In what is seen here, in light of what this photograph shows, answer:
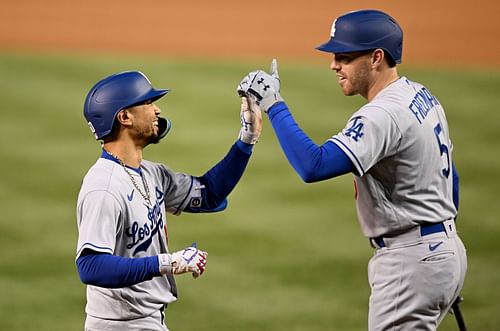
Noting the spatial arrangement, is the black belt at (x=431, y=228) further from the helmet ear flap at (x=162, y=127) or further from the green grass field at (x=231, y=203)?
the green grass field at (x=231, y=203)

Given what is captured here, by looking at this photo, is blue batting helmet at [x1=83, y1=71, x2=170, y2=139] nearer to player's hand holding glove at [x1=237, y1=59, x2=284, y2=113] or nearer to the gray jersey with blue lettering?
player's hand holding glove at [x1=237, y1=59, x2=284, y2=113]

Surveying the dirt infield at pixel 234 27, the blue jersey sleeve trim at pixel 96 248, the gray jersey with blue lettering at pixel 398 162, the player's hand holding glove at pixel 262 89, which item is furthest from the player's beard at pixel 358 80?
the dirt infield at pixel 234 27

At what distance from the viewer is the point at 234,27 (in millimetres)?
14172

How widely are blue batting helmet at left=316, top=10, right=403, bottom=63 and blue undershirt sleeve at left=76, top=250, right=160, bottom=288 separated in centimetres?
144

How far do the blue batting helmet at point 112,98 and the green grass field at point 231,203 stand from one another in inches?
110

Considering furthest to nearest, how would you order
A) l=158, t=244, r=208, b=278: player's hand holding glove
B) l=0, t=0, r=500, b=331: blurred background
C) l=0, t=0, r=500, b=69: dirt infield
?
1. l=0, t=0, r=500, b=69: dirt infield
2. l=0, t=0, r=500, b=331: blurred background
3. l=158, t=244, r=208, b=278: player's hand holding glove

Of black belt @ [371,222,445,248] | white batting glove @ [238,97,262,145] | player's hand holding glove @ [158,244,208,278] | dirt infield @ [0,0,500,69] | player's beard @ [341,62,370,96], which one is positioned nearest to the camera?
player's hand holding glove @ [158,244,208,278]

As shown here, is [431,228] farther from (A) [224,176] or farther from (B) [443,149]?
(A) [224,176]

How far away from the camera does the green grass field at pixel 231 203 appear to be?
285 inches

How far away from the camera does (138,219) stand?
437 centimetres

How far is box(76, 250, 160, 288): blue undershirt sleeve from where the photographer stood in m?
4.09

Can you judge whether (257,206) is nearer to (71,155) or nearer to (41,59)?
(71,155)

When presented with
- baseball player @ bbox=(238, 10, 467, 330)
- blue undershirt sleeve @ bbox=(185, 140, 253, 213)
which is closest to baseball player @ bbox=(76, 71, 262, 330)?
blue undershirt sleeve @ bbox=(185, 140, 253, 213)

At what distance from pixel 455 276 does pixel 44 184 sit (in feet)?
19.1
